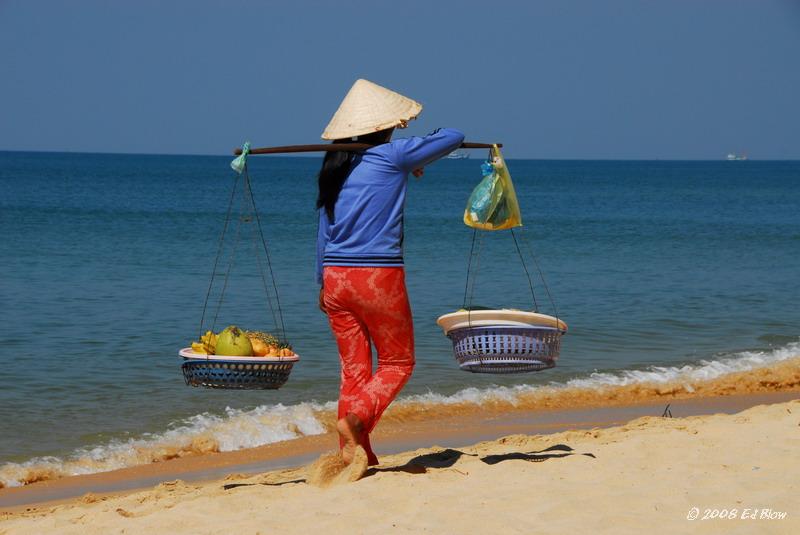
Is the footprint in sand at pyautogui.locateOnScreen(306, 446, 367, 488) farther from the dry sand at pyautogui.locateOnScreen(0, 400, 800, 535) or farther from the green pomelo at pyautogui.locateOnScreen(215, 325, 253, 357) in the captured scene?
the green pomelo at pyautogui.locateOnScreen(215, 325, 253, 357)

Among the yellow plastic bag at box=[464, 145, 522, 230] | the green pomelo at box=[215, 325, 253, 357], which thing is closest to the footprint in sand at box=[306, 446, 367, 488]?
the green pomelo at box=[215, 325, 253, 357]

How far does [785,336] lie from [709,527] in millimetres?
9058

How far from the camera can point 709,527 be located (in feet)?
12.2

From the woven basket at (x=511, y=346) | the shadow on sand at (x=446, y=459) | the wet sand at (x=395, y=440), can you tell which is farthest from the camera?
the wet sand at (x=395, y=440)

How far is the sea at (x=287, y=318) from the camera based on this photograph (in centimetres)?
786

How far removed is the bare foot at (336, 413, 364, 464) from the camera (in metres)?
4.38

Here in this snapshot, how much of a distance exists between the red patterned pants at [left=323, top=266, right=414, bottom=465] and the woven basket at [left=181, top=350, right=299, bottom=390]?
625 mm

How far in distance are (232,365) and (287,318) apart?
765 cm

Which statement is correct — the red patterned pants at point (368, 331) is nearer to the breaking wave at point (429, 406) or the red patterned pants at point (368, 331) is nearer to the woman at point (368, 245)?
the woman at point (368, 245)

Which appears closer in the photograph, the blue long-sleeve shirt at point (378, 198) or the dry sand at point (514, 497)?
the dry sand at point (514, 497)

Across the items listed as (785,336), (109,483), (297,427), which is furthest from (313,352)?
(785,336)

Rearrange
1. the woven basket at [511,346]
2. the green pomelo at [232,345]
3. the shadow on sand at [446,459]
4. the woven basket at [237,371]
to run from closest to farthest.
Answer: the shadow on sand at [446,459] → the woven basket at [237,371] → the green pomelo at [232,345] → the woven basket at [511,346]

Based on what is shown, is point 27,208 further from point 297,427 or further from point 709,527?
point 709,527
